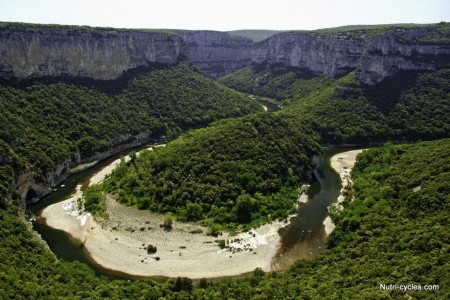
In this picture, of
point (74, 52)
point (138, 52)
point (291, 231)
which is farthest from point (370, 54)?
point (74, 52)

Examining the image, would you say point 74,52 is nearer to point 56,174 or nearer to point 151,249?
point 56,174

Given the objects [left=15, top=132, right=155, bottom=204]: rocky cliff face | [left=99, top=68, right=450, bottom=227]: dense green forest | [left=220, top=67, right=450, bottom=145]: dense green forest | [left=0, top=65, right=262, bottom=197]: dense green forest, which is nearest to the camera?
[left=99, top=68, right=450, bottom=227]: dense green forest

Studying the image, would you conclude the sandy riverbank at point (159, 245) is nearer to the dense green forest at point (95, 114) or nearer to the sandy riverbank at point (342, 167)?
the sandy riverbank at point (342, 167)

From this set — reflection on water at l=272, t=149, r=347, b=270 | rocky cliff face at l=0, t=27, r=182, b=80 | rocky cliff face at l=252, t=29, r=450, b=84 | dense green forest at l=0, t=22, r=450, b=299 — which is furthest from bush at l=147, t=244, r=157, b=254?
rocky cliff face at l=252, t=29, r=450, b=84

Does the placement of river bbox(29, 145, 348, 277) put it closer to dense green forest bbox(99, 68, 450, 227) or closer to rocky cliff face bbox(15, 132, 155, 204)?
rocky cliff face bbox(15, 132, 155, 204)

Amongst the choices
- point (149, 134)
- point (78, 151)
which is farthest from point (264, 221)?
point (149, 134)

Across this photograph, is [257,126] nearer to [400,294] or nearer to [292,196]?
[292,196]
